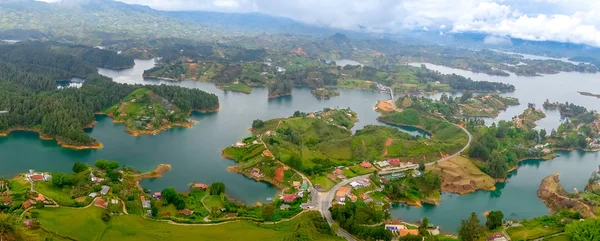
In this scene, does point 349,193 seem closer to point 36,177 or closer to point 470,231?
point 470,231

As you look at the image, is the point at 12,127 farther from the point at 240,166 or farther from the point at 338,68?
the point at 338,68

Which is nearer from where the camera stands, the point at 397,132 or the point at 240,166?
the point at 240,166

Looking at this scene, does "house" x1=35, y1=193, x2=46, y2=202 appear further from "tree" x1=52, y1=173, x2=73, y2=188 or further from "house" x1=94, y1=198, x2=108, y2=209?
"house" x1=94, y1=198, x2=108, y2=209

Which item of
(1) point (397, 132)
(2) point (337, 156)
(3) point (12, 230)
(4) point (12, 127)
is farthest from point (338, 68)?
(3) point (12, 230)

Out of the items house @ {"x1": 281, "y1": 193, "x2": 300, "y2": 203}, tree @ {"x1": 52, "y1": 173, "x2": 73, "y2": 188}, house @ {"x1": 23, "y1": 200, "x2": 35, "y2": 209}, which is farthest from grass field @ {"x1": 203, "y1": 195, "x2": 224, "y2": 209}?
house @ {"x1": 23, "y1": 200, "x2": 35, "y2": 209}

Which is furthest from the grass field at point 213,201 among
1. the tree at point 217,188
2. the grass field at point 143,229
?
the grass field at point 143,229
